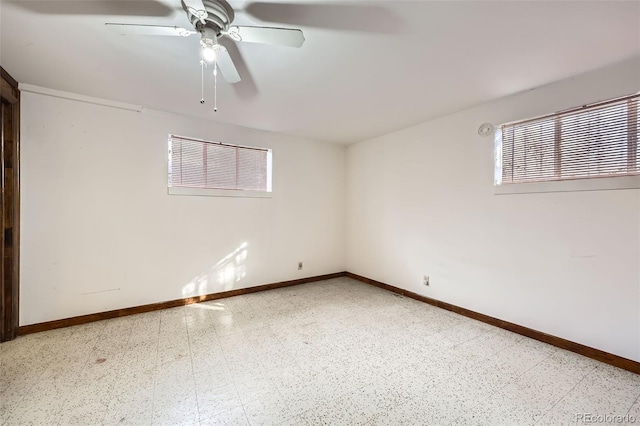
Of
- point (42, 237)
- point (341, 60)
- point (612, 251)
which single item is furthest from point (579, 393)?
point (42, 237)

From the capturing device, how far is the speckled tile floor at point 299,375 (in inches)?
58.1

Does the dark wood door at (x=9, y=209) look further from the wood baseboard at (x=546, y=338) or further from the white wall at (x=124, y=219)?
the wood baseboard at (x=546, y=338)

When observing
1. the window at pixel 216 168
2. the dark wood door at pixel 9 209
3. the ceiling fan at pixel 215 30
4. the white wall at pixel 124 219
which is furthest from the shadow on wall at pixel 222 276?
the ceiling fan at pixel 215 30

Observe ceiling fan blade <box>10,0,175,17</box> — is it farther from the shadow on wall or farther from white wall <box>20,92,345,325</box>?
the shadow on wall

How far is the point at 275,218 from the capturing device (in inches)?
151

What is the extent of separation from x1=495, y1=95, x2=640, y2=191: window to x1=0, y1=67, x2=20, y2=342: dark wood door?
183 inches

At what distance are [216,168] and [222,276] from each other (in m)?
1.47

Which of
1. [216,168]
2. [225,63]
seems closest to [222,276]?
[216,168]

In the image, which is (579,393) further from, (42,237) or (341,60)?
(42,237)

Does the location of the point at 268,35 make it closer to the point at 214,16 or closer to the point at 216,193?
the point at 214,16

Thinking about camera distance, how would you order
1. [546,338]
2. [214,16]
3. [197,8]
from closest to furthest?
[197,8] → [214,16] → [546,338]

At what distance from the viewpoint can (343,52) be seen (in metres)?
1.84

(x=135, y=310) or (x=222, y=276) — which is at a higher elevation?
(x=222, y=276)

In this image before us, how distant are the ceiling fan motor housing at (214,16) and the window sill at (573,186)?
9.20ft
